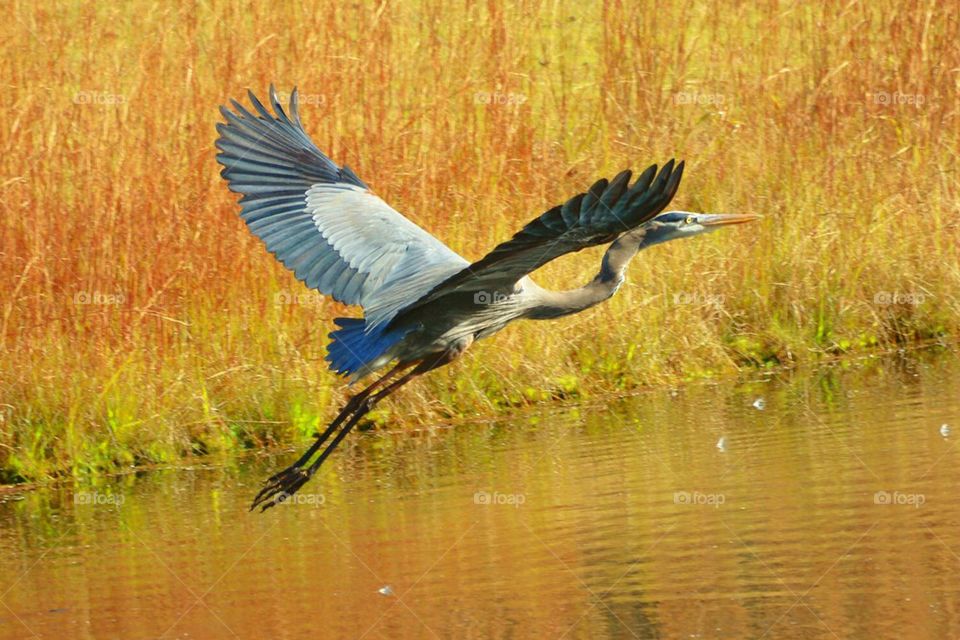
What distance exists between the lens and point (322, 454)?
6.25 m

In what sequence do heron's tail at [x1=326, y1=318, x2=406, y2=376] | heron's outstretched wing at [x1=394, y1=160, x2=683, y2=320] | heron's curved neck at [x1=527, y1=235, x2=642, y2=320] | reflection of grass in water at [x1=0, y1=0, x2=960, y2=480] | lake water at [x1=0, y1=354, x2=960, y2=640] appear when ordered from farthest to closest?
1. reflection of grass in water at [x1=0, y1=0, x2=960, y2=480]
2. heron's curved neck at [x1=527, y1=235, x2=642, y2=320]
3. heron's tail at [x1=326, y1=318, x2=406, y2=376]
4. lake water at [x1=0, y1=354, x2=960, y2=640]
5. heron's outstretched wing at [x1=394, y1=160, x2=683, y2=320]

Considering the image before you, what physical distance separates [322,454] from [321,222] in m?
1.04

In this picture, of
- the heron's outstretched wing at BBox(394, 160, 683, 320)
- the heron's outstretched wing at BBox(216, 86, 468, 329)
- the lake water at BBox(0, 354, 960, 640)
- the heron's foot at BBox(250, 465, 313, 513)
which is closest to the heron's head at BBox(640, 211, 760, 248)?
the heron's outstretched wing at BBox(216, 86, 468, 329)

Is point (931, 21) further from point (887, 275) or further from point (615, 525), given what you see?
point (615, 525)

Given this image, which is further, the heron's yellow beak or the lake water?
the heron's yellow beak

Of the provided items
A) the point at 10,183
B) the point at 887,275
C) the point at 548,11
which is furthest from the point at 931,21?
the point at 10,183

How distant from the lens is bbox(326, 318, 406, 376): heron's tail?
19.6 feet

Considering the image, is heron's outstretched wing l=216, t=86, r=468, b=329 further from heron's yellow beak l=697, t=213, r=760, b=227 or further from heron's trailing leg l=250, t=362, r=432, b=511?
heron's yellow beak l=697, t=213, r=760, b=227

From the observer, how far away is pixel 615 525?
5.80m

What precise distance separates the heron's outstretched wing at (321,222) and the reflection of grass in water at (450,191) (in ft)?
4.53

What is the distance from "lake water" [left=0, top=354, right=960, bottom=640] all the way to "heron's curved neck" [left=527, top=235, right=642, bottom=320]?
78 cm

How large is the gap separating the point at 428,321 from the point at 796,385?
8.94 ft

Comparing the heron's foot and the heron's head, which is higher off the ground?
the heron's head

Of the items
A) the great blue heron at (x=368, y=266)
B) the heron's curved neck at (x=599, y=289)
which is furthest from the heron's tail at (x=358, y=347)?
the heron's curved neck at (x=599, y=289)
